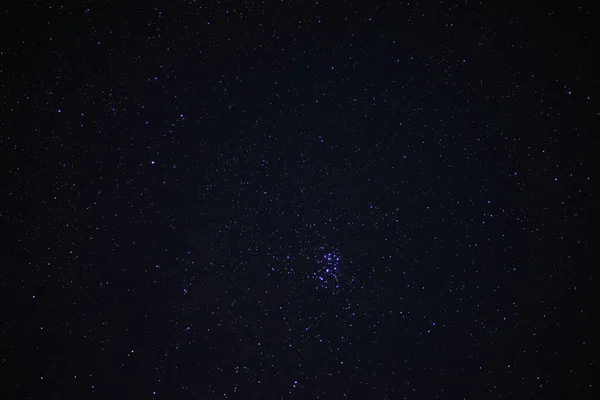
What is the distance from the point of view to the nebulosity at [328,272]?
443mm

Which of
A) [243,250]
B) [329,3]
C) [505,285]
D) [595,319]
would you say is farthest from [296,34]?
[595,319]

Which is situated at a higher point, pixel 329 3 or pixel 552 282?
pixel 329 3

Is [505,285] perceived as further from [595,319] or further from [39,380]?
[39,380]

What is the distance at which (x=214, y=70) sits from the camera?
0.43 metres

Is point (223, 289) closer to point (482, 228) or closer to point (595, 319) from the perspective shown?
point (482, 228)

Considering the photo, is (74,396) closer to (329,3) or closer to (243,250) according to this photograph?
(243,250)

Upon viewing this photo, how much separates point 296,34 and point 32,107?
29 cm

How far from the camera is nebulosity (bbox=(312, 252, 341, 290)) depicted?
44 centimetres

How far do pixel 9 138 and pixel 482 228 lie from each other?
52 cm

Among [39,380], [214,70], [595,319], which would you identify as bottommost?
[595,319]

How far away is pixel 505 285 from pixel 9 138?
0.56m

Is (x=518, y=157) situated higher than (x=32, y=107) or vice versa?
(x=32, y=107)

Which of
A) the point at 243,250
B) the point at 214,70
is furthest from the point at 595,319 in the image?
the point at 214,70

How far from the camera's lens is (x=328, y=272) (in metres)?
0.45
